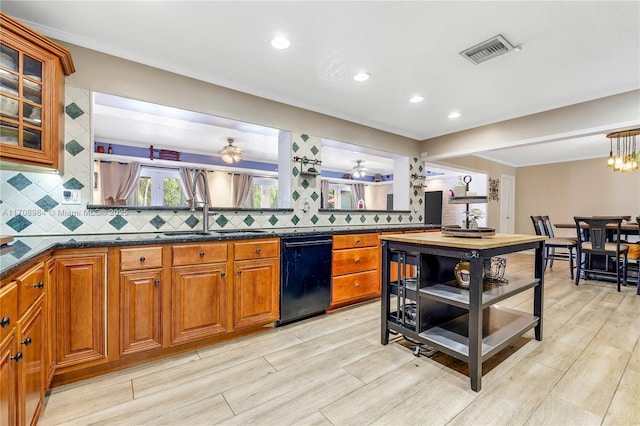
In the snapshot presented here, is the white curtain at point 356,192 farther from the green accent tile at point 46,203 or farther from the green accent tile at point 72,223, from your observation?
the green accent tile at point 46,203

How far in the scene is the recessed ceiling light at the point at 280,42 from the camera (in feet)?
7.45

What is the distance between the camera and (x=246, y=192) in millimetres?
7422

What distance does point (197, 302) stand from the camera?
2.24 metres

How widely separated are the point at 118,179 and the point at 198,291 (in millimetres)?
5031

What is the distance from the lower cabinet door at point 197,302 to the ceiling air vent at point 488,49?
271 centimetres

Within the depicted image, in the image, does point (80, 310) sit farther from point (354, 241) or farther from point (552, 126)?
point (552, 126)

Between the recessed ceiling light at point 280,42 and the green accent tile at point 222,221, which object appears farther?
the green accent tile at point 222,221

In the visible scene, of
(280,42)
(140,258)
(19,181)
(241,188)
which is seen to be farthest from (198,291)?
(241,188)

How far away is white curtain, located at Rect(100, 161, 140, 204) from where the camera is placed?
5.88 m

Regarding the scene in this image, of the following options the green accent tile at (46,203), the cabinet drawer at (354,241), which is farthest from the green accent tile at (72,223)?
the cabinet drawer at (354,241)

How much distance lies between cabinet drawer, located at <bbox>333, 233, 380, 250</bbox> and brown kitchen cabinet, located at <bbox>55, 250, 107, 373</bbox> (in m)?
2.01

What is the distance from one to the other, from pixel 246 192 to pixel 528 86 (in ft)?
19.8

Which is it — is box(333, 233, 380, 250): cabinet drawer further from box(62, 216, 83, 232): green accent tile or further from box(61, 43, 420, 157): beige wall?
box(62, 216, 83, 232): green accent tile

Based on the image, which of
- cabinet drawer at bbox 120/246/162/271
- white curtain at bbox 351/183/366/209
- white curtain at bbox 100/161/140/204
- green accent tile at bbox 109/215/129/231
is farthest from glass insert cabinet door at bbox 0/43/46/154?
white curtain at bbox 351/183/366/209
